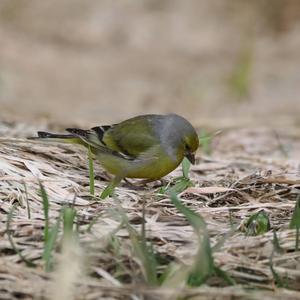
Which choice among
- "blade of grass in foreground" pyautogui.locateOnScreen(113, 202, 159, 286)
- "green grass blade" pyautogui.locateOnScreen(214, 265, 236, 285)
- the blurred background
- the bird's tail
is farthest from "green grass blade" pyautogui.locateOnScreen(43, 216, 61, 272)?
the blurred background

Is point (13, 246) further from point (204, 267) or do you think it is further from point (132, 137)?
point (132, 137)

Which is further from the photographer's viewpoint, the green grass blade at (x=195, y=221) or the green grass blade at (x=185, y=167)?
the green grass blade at (x=185, y=167)

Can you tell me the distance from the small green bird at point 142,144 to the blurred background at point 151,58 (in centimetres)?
426

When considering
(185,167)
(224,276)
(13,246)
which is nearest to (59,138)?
(185,167)

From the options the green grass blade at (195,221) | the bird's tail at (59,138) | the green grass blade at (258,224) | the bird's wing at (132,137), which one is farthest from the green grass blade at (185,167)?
the green grass blade at (195,221)

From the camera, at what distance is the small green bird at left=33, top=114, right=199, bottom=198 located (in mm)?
5449

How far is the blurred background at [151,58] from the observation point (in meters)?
11.6

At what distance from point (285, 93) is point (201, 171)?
590 cm

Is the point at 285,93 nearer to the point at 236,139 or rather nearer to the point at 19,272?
the point at 236,139

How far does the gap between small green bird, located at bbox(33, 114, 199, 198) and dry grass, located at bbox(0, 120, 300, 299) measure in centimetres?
12

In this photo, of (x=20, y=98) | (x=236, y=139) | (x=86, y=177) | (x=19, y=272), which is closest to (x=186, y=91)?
(x=20, y=98)

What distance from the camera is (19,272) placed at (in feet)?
12.5

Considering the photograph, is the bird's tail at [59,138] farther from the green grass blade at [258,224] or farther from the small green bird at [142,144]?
the green grass blade at [258,224]

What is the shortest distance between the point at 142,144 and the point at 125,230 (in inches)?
59.8
